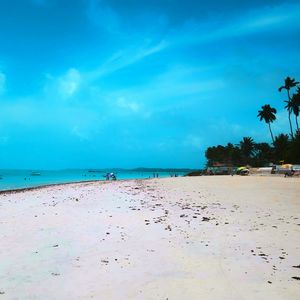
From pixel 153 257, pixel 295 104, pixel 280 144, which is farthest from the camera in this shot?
pixel 280 144

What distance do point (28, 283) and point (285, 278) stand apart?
496 cm

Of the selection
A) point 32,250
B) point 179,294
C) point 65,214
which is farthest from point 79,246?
point 65,214

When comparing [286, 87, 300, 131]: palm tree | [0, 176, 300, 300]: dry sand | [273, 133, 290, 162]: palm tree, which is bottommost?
[0, 176, 300, 300]: dry sand

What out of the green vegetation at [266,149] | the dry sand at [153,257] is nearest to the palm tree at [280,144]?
the green vegetation at [266,149]

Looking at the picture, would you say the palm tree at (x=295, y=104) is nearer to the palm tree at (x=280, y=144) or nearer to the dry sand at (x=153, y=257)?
the palm tree at (x=280, y=144)

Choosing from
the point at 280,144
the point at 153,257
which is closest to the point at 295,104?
the point at 280,144

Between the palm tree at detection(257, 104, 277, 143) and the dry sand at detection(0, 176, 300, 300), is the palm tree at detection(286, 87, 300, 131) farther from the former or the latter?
the dry sand at detection(0, 176, 300, 300)

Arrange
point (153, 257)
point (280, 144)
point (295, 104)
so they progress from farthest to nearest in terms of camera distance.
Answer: point (280, 144) → point (295, 104) → point (153, 257)

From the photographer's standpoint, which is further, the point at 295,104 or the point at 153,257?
the point at 295,104

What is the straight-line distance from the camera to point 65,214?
1664cm

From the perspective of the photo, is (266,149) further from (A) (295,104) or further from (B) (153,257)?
(B) (153,257)

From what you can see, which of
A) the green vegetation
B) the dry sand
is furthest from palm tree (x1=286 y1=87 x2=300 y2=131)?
the dry sand

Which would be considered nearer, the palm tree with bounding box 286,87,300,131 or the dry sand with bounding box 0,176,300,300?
the dry sand with bounding box 0,176,300,300

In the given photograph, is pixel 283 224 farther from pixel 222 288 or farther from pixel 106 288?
pixel 106 288
